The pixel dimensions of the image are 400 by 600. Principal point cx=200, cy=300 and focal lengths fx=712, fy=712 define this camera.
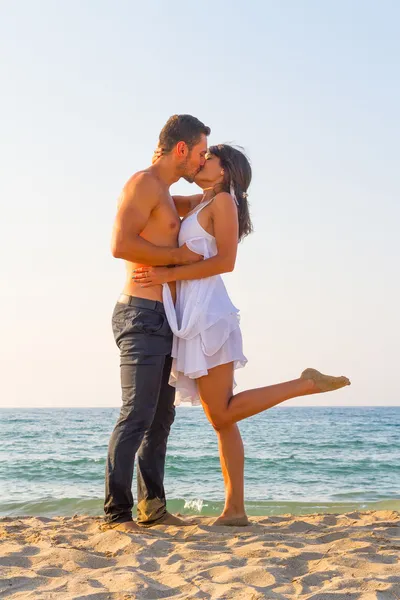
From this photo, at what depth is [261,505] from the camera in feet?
24.0

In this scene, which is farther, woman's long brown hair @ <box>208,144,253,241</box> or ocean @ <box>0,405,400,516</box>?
ocean @ <box>0,405,400,516</box>

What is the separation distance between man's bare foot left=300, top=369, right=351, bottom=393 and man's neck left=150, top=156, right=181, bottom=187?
1.45 metres

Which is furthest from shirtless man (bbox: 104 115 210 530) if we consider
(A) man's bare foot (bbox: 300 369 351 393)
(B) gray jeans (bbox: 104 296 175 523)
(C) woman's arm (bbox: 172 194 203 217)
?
(A) man's bare foot (bbox: 300 369 351 393)

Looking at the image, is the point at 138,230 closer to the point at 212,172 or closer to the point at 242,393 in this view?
the point at 212,172

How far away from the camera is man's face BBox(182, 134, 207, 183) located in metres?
4.33

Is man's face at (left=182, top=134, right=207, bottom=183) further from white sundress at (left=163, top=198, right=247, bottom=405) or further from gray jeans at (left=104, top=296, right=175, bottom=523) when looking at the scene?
gray jeans at (left=104, top=296, right=175, bottom=523)

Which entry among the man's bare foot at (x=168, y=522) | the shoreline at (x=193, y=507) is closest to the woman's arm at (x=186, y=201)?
the man's bare foot at (x=168, y=522)

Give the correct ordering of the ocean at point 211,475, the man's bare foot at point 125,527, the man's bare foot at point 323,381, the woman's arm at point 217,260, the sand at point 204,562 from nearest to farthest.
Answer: the sand at point 204,562 → the man's bare foot at point 125,527 → the woman's arm at point 217,260 → the man's bare foot at point 323,381 → the ocean at point 211,475

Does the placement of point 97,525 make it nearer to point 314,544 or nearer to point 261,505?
point 314,544

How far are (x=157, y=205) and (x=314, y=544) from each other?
83.1 inches

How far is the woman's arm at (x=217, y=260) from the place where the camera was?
13.6 feet

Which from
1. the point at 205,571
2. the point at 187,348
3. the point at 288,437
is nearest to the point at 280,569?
the point at 205,571

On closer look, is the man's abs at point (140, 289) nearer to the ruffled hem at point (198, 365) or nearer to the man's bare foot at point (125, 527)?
the ruffled hem at point (198, 365)

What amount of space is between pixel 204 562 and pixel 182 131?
2463mm
